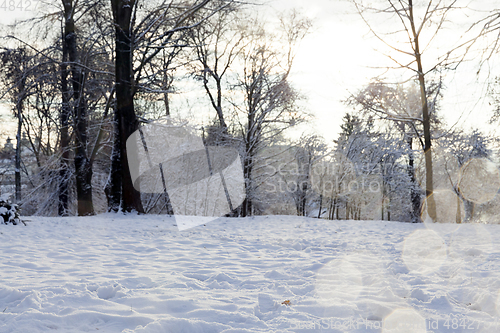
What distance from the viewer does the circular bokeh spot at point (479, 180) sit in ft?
75.4

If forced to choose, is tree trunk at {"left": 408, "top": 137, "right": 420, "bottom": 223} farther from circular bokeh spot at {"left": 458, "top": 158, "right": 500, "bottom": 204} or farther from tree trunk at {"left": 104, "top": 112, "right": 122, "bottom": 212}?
tree trunk at {"left": 104, "top": 112, "right": 122, "bottom": 212}

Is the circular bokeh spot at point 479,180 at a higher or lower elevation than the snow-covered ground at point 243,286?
higher

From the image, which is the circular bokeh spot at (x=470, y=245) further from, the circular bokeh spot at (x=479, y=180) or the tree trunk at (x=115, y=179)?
the circular bokeh spot at (x=479, y=180)

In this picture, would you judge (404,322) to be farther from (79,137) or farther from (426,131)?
(79,137)

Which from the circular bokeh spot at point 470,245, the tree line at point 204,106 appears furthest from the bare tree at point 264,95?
the circular bokeh spot at point 470,245

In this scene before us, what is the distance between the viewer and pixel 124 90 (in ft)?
31.9

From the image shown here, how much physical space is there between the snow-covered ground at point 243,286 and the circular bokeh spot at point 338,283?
0.04ft

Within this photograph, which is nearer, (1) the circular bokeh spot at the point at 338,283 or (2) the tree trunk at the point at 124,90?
(1) the circular bokeh spot at the point at 338,283

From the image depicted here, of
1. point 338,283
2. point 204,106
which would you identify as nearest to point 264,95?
point 204,106

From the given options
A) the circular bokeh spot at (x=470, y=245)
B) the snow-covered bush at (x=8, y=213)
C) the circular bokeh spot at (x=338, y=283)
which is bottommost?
the circular bokeh spot at (x=470, y=245)

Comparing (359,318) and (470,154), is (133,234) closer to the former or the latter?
(359,318)

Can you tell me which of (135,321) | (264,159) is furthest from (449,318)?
(264,159)

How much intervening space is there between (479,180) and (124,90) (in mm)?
26365

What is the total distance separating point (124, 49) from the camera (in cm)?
974
